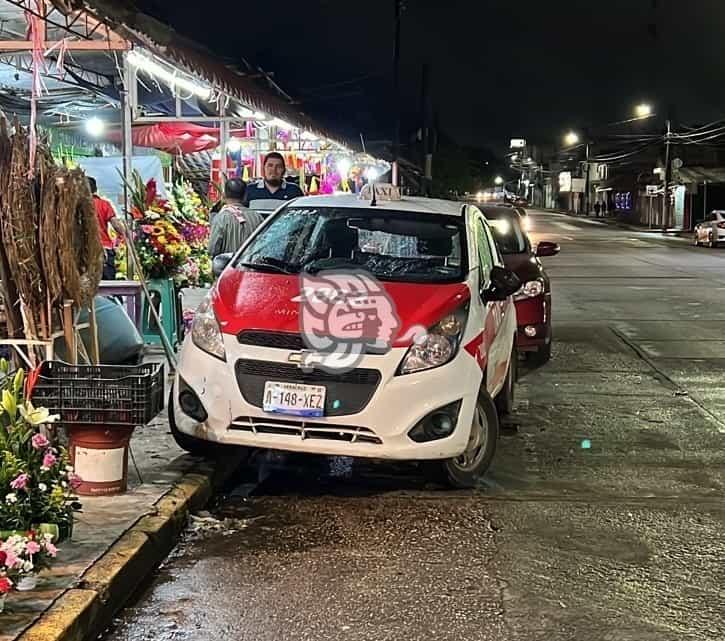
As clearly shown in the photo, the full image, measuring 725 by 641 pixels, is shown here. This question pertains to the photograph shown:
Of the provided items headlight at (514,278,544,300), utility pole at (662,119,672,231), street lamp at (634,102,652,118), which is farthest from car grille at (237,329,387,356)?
street lamp at (634,102,652,118)

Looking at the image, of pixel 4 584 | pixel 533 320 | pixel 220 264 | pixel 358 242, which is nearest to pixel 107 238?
pixel 220 264

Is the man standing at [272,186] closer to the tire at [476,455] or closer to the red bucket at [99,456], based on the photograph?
the tire at [476,455]

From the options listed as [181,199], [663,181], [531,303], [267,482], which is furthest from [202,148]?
[663,181]

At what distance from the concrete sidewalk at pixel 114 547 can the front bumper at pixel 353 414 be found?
412 mm

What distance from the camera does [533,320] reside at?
10.5 metres

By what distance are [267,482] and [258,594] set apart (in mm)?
2003

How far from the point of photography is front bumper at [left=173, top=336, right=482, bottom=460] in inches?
223

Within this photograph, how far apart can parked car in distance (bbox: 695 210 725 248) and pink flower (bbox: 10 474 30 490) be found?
124 feet

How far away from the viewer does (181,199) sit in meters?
10.7

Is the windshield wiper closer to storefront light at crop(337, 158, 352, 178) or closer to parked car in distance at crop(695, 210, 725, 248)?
storefront light at crop(337, 158, 352, 178)

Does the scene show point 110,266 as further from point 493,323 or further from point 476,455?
point 476,455

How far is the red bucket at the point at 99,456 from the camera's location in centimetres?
525

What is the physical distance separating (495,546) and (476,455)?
1108 mm

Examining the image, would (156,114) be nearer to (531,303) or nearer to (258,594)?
(531,303)
